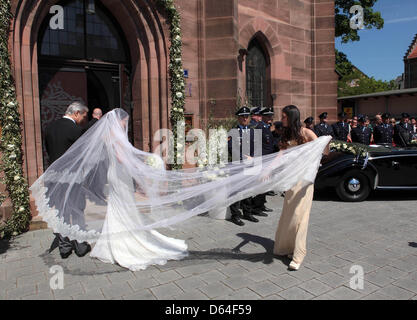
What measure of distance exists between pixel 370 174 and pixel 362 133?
3.23 metres

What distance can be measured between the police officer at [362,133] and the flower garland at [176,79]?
5861 millimetres

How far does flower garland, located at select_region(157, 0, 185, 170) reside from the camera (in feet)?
25.6

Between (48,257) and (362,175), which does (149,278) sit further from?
(362,175)

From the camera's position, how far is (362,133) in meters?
10.8

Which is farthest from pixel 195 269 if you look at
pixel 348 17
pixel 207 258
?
pixel 348 17

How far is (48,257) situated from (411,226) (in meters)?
5.79

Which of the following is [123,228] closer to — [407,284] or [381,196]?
→ [407,284]

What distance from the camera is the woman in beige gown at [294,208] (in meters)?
4.36

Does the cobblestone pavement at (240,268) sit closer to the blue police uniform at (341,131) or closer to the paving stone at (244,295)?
the paving stone at (244,295)

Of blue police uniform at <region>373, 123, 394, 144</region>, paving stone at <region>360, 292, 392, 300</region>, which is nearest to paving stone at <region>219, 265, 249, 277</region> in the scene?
paving stone at <region>360, 292, 392, 300</region>

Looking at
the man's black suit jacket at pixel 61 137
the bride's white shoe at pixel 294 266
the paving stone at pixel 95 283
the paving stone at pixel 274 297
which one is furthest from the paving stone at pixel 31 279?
the bride's white shoe at pixel 294 266

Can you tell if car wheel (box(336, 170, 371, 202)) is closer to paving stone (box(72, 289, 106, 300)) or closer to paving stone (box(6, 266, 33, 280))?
paving stone (box(72, 289, 106, 300))

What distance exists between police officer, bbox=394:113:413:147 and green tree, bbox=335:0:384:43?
1400cm

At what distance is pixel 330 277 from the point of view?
13.3 ft
